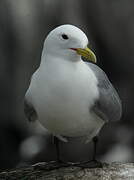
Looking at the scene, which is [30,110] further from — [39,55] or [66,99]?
[39,55]

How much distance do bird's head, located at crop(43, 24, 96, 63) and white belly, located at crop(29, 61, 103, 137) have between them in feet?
0.41

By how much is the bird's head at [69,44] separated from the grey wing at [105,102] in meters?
0.26

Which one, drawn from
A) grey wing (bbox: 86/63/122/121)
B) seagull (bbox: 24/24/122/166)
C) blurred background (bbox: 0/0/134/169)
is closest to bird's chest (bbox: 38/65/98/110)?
seagull (bbox: 24/24/122/166)

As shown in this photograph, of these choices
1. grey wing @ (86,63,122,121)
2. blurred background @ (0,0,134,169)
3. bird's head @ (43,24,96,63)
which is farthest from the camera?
blurred background @ (0,0,134,169)

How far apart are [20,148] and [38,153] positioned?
0.21 m

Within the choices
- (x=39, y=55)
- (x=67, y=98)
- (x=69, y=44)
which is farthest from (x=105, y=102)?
(x=39, y=55)

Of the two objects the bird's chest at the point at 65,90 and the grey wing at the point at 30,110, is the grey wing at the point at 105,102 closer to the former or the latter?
the bird's chest at the point at 65,90

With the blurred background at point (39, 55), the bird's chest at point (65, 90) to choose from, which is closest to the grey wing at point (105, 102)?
the bird's chest at point (65, 90)

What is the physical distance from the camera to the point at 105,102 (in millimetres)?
4414

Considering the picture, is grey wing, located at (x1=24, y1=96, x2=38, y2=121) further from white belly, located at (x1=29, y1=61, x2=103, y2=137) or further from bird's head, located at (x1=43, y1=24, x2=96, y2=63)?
bird's head, located at (x1=43, y1=24, x2=96, y2=63)

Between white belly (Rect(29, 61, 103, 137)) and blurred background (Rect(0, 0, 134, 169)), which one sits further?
blurred background (Rect(0, 0, 134, 169))

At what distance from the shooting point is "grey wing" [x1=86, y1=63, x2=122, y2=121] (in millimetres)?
4355

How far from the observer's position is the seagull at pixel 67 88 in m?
4.20

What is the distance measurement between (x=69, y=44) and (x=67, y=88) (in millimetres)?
265
